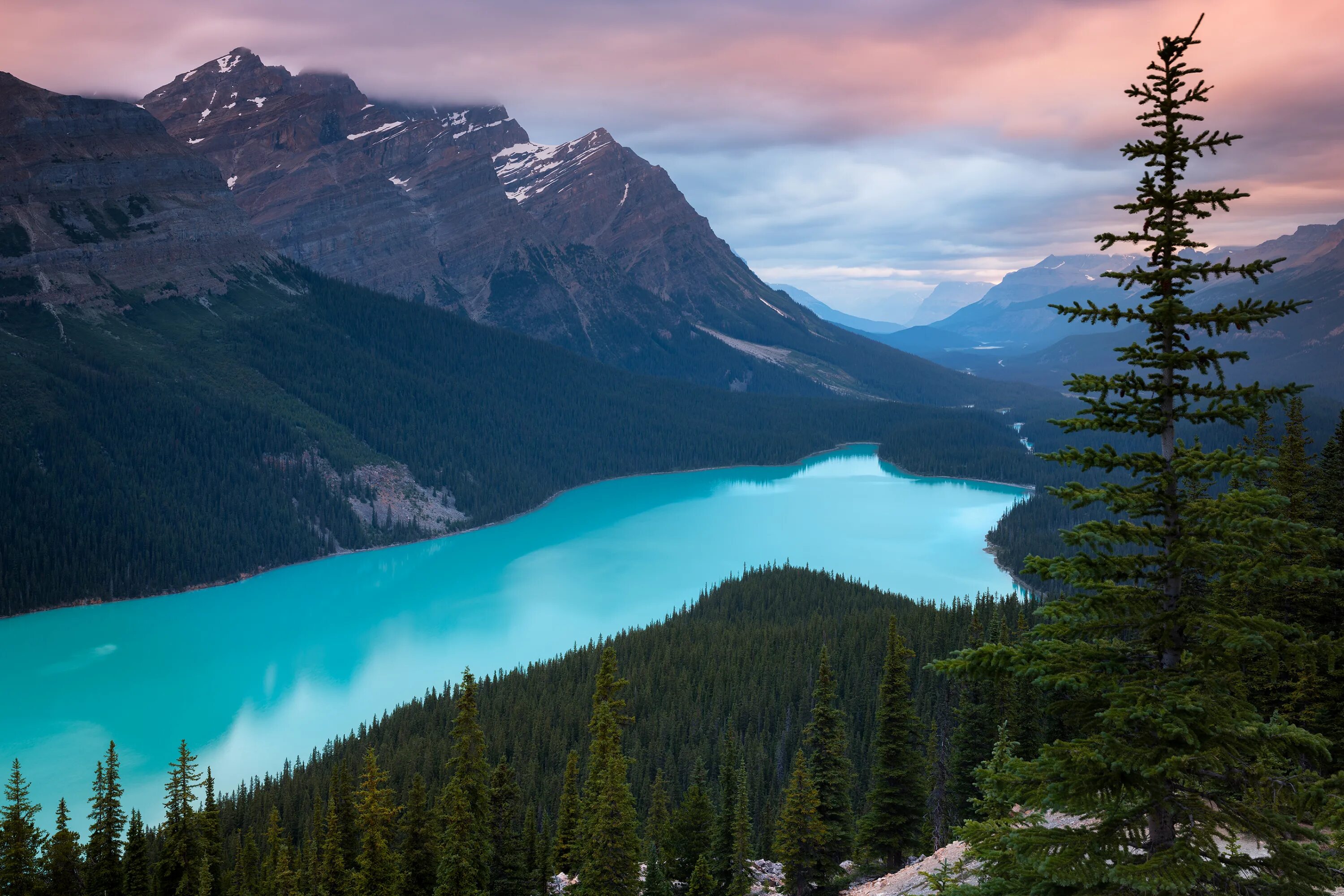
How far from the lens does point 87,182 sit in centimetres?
19488

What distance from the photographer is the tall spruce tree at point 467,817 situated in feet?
112

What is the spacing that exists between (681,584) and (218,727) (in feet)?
214

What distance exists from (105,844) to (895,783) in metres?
36.2

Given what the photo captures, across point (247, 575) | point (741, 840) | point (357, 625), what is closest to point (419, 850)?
point (741, 840)

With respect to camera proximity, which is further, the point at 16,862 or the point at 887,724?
the point at 887,724

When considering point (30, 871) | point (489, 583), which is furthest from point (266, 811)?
point (489, 583)

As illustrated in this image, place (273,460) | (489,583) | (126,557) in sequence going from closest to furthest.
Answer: (126,557)
(489,583)
(273,460)

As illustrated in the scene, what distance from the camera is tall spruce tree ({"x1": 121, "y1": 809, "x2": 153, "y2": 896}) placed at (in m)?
41.5

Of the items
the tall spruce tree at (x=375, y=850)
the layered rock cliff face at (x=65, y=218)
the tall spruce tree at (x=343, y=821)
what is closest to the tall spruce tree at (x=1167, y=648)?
the tall spruce tree at (x=375, y=850)

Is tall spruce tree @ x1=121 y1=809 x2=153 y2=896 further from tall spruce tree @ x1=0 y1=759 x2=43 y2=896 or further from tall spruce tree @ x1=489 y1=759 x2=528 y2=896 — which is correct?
tall spruce tree @ x1=489 y1=759 x2=528 y2=896

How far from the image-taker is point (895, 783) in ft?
133

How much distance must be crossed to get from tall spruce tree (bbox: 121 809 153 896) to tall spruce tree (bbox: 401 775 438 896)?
1290cm

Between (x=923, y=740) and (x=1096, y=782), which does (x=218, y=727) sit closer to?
(x=923, y=740)

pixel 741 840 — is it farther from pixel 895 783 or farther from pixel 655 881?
pixel 895 783
